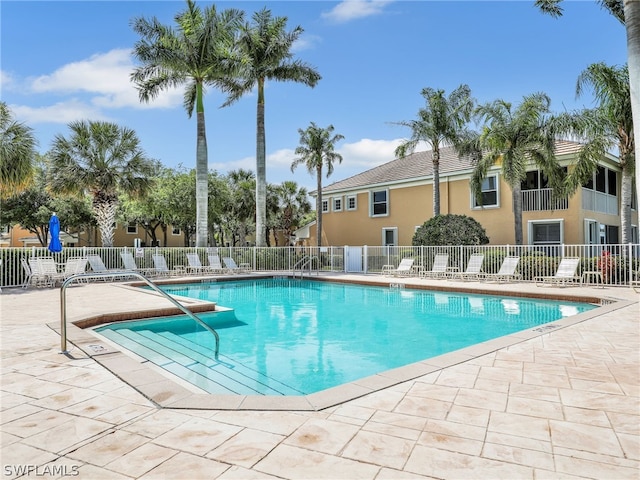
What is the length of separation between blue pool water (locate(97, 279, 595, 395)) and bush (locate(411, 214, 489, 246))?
5.22 metres

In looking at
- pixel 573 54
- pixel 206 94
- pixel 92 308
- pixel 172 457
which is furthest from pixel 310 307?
pixel 206 94

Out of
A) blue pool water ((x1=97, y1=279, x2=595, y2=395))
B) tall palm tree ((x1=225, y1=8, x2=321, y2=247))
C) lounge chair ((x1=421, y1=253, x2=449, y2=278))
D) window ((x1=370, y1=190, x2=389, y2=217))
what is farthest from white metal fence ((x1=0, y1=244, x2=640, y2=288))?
window ((x1=370, y1=190, x2=389, y2=217))

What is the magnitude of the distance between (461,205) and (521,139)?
637cm

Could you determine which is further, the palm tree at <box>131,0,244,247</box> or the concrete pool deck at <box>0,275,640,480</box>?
the palm tree at <box>131,0,244,247</box>

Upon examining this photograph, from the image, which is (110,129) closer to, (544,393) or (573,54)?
(573,54)

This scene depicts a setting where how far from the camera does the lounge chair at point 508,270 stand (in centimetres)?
1532

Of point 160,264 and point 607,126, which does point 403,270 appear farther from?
point 160,264

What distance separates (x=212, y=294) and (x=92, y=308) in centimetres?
580

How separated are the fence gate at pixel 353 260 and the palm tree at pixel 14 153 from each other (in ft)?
45.0

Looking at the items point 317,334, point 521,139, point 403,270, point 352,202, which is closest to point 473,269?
point 403,270

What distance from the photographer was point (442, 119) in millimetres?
20859

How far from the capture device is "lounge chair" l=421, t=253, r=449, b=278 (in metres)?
17.6

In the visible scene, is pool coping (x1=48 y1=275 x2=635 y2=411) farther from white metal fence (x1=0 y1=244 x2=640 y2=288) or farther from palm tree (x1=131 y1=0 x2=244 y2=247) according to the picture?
palm tree (x1=131 y1=0 x2=244 y2=247)

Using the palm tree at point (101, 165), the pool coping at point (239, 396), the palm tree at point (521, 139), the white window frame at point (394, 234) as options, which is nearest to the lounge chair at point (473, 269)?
the palm tree at point (521, 139)
